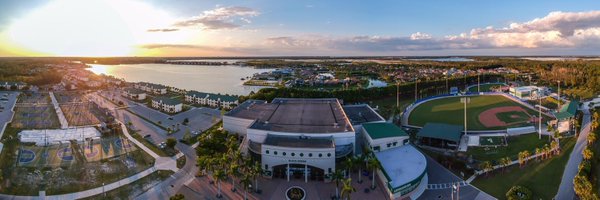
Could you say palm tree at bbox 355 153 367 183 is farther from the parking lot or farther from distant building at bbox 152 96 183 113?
the parking lot

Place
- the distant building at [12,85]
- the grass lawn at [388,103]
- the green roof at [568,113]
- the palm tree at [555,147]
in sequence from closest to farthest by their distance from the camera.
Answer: the palm tree at [555,147] → the green roof at [568,113] → the grass lawn at [388,103] → the distant building at [12,85]

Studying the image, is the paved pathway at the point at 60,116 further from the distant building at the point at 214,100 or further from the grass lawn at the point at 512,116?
the grass lawn at the point at 512,116

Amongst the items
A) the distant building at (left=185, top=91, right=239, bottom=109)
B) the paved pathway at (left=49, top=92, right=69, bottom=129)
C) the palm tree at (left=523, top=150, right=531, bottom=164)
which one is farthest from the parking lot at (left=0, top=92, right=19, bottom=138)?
the palm tree at (left=523, top=150, right=531, bottom=164)

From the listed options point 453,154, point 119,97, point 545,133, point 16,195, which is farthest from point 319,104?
point 119,97

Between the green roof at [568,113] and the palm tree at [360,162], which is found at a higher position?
the green roof at [568,113]

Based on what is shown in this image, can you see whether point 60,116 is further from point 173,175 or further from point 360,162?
point 360,162

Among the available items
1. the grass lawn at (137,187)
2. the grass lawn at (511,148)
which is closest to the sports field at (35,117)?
the grass lawn at (137,187)
